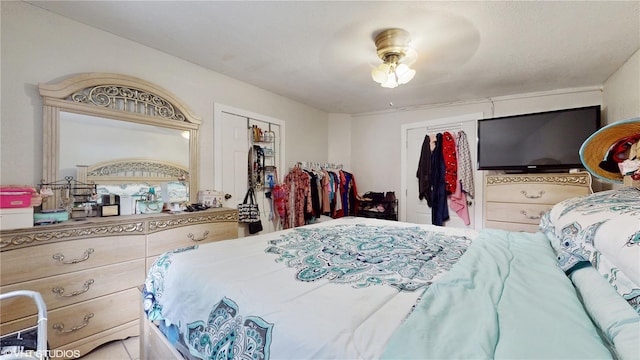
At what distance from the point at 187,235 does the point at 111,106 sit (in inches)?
44.6

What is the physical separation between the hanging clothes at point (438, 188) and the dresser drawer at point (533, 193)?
65 centimetres

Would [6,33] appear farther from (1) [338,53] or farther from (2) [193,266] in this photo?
(1) [338,53]

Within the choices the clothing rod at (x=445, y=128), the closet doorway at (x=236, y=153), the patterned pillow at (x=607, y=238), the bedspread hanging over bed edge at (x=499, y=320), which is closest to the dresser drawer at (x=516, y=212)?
the clothing rod at (x=445, y=128)

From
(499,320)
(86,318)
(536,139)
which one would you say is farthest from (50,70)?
(536,139)

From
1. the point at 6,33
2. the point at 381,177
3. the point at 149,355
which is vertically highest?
the point at 6,33

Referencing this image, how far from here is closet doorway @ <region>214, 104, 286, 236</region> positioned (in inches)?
104

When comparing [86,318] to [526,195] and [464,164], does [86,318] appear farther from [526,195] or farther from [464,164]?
[464,164]

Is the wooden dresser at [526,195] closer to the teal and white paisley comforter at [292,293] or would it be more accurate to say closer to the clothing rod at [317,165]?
the teal and white paisley comforter at [292,293]

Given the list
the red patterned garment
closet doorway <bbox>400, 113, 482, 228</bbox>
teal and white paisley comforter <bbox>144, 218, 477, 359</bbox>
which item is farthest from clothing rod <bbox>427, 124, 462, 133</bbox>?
teal and white paisley comforter <bbox>144, 218, 477, 359</bbox>

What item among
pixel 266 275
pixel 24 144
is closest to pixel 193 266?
pixel 266 275

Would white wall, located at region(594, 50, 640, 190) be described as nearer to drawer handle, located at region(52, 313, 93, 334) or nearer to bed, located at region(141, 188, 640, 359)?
bed, located at region(141, 188, 640, 359)

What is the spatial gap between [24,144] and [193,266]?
5.13 feet

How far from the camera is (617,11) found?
1581 millimetres

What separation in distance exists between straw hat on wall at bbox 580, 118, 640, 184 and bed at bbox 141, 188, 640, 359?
0.20 metres
